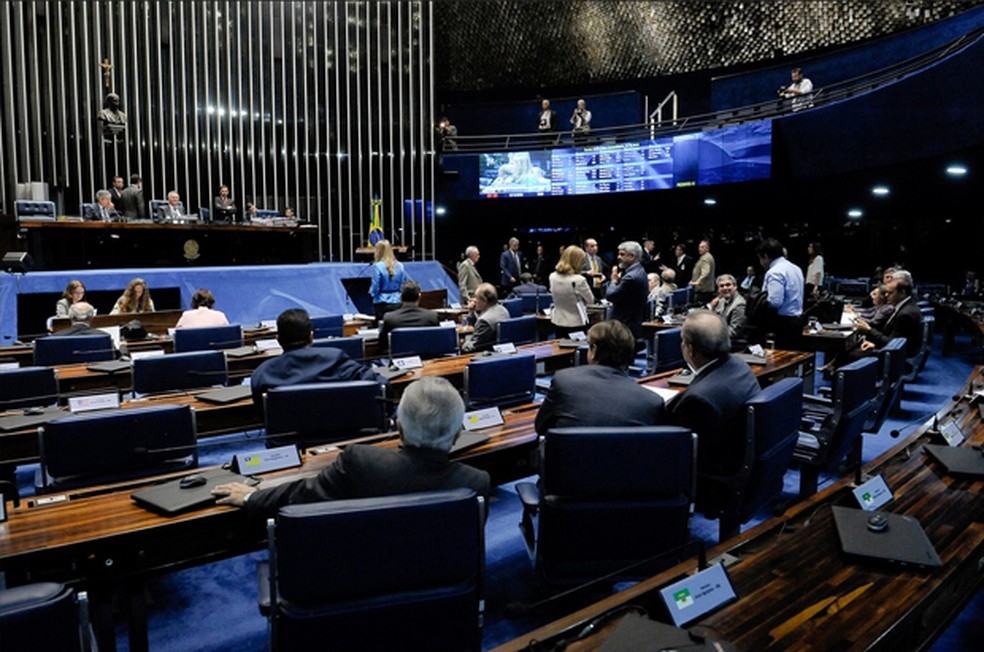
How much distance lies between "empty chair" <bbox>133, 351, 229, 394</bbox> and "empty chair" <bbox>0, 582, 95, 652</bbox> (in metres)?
2.89

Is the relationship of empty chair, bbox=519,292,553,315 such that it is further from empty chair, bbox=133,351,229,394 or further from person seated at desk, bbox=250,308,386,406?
person seated at desk, bbox=250,308,386,406

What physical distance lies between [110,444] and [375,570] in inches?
60.6

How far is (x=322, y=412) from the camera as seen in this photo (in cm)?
292

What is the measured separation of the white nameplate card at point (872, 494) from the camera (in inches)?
77.0

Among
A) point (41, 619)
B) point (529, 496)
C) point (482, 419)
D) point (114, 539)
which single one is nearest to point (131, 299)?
point (482, 419)

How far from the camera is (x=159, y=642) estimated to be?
2.40 m

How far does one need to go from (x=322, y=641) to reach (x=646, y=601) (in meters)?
0.72

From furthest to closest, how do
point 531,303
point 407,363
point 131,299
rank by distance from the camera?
point 531,303 < point 131,299 < point 407,363

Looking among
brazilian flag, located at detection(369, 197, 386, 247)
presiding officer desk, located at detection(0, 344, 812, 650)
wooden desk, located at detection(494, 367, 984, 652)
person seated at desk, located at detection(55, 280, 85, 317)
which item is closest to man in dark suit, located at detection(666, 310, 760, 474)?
wooden desk, located at detection(494, 367, 984, 652)

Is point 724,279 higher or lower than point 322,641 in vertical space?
higher

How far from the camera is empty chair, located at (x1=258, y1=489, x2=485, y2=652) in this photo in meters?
1.48

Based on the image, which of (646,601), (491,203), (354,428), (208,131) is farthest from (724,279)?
(208,131)

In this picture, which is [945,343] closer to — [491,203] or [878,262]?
[878,262]

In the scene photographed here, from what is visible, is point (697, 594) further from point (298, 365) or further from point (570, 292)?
point (570, 292)
